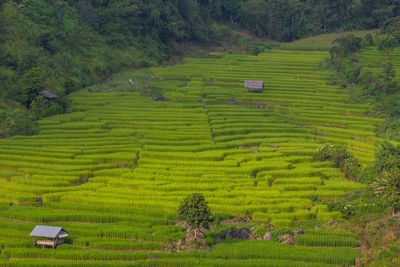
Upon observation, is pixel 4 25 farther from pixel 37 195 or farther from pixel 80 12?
pixel 37 195

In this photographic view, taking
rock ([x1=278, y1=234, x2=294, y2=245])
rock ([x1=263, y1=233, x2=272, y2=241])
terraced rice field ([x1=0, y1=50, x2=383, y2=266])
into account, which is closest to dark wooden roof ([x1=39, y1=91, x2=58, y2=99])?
terraced rice field ([x1=0, y1=50, x2=383, y2=266])

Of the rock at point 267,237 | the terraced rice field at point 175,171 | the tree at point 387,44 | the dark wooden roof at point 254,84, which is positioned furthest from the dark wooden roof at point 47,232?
the tree at point 387,44

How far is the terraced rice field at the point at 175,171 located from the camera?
23703mm

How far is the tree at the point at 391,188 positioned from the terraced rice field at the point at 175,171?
3230mm

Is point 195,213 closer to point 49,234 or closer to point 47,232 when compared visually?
point 49,234

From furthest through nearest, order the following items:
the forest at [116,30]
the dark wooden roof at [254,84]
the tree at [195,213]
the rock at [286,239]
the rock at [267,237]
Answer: the dark wooden roof at [254,84] < the forest at [116,30] < the rock at [267,237] < the rock at [286,239] < the tree at [195,213]

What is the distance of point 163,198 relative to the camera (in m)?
29.8

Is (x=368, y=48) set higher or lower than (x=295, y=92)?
higher

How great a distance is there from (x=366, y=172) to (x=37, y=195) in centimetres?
2409

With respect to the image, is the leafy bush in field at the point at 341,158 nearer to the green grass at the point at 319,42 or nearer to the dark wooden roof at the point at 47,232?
the dark wooden roof at the point at 47,232

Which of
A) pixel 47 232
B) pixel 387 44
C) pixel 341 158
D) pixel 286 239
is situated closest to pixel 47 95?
pixel 47 232

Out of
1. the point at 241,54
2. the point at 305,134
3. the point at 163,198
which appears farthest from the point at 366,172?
the point at 241,54

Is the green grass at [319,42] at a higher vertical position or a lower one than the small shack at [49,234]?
higher

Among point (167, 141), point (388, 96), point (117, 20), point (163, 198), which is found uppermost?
point (117, 20)
